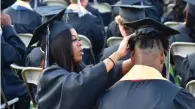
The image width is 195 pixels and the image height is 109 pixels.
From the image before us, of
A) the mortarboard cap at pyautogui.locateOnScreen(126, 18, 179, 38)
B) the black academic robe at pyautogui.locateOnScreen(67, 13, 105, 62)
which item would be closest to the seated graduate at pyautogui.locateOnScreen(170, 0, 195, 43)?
the black academic robe at pyautogui.locateOnScreen(67, 13, 105, 62)

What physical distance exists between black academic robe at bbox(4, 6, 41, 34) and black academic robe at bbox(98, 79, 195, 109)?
395 cm

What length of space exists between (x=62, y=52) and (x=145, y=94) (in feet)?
2.50

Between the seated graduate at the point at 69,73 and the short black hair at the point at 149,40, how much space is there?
9cm

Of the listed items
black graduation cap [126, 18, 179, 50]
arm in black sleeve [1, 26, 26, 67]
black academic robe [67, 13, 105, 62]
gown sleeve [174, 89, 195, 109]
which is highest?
black graduation cap [126, 18, 179, 50]

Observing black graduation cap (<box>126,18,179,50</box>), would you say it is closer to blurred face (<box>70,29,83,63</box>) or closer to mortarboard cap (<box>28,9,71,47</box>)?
blurred face (<box>70,29,83,63</box>)

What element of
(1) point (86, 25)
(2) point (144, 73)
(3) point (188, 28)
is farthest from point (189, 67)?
A: (1) point (86, 25)

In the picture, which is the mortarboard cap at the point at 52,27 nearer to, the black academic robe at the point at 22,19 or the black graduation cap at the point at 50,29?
the black graduation cap at the point at 50,29

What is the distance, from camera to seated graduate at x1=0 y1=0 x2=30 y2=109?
5.14 m

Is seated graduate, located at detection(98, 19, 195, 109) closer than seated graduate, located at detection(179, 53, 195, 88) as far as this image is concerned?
Yes

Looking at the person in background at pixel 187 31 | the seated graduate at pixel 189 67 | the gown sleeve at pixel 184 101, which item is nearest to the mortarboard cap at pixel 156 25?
the gown sleeve at pixel 184 101

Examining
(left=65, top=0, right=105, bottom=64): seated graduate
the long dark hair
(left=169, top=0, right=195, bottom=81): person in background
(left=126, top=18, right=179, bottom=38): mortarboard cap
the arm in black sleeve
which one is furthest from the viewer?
(left=65, top=0, right=105, bottom=64): seated graduate

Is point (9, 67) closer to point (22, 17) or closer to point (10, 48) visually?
point (10, 48)

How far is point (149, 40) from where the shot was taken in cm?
329

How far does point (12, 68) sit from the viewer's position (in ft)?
17.6
